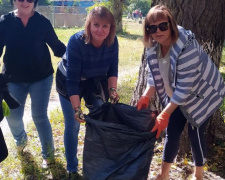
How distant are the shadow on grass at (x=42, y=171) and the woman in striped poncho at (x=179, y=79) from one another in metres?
1.06

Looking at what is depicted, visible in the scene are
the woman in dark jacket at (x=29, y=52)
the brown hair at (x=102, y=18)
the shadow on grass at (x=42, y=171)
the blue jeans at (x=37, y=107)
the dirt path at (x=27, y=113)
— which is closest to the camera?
the brown hair at (x=102, y=18)

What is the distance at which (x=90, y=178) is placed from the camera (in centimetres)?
229

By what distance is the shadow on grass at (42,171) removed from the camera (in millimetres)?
2963

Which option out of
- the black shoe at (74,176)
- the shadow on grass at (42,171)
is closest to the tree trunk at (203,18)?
the black shoe at (74,176)

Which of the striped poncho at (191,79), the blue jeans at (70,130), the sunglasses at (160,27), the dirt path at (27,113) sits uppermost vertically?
the sunglasses at (160,27)

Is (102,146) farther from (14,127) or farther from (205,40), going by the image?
(205,40)

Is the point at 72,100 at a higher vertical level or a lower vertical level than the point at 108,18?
lower

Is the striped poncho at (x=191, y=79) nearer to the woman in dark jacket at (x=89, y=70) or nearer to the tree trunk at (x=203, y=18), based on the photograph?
the woman in dark jacket at (x=89, y=70)

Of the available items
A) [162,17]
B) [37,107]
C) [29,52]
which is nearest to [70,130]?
[37,107]

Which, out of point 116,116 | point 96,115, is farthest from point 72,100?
point 116,116

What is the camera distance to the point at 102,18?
2.30 meters

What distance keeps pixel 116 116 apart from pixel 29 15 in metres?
1.19

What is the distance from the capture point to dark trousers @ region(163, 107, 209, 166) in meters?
2.54

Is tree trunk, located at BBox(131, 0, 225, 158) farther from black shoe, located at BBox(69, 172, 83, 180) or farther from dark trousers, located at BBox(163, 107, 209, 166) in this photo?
black shoe, located at BBox(69, 172, 83, 180)
